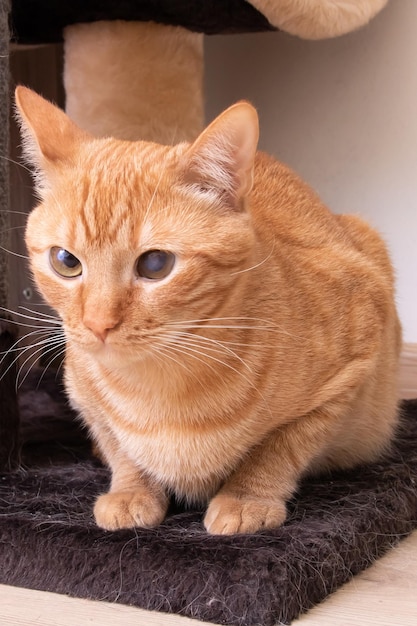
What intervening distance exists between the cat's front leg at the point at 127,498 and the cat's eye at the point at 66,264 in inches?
13.2

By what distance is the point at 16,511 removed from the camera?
1.36 metres

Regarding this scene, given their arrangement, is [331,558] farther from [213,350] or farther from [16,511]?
[16,511]

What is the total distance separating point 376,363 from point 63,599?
62 centimetres

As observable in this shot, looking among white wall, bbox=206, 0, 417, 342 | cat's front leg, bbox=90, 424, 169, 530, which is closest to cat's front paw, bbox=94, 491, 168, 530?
cat's front leg, bbox=90, 424, 169, 530

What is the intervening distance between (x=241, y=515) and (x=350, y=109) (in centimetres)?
173

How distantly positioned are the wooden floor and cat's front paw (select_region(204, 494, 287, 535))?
14 cm

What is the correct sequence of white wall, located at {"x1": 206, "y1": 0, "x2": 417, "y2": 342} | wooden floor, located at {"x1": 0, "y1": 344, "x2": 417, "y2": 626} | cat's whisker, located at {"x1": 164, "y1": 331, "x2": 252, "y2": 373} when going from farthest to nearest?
1. white wall, located at {"x1": 206, "y1": 0, "x2": 417, "y2": 342}
2. cat's whisker, located at {"x1": 164, "y1": 331, "x2": 252, "y2": 373}
3. wooden floor, located at {"x1": 0, "y1": 344, "x2": 417, "y2": 626}

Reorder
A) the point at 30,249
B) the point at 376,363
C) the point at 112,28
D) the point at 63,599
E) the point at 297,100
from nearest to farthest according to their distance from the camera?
the point at 63,599 < the point at 30,249 < the point at 376,363 < the point at 112,28 < the point at 297,100

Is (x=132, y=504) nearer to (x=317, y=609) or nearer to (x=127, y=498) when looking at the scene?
(x=127, y=498)

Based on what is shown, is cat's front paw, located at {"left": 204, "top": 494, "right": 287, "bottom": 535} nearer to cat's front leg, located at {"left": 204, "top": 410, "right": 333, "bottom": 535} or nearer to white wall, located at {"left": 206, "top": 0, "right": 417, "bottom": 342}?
cat's front leg, located at {"left": 204, "top": 410, "right": 333, "bottom": 535}

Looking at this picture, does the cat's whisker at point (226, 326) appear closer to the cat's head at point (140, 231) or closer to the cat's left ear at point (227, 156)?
the cat's head at point (140, 231)

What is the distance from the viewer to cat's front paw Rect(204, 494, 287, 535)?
3.99 feet

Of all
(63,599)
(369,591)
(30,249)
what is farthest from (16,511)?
(369,591)

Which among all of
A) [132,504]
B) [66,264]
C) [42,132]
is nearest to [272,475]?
[132,504]
